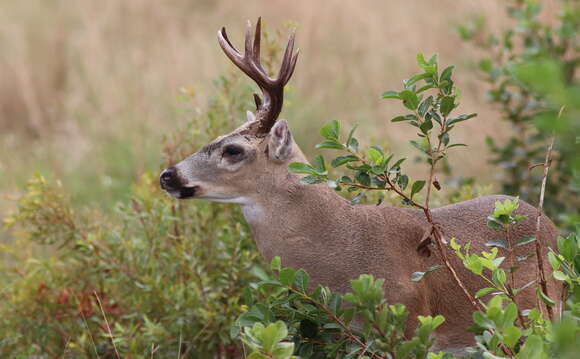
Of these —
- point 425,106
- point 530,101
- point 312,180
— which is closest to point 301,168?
point 312,180

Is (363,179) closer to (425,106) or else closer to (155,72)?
(425,106)

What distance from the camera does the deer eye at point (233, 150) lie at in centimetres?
388

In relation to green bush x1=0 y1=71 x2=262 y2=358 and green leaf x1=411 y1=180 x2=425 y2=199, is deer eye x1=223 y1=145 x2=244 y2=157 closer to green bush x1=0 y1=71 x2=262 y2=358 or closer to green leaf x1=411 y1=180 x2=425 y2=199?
green bush x1=0 y1=71 x2=262 y2=358

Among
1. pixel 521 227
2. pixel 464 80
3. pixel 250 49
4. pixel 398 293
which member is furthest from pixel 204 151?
pixel 464 80

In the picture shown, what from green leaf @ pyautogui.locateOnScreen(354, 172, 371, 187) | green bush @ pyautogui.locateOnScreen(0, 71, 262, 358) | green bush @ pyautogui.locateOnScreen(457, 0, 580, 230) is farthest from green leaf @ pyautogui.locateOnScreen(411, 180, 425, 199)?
green bush @ pyautogui.locateOnScreen(457, 0, 580, 230)

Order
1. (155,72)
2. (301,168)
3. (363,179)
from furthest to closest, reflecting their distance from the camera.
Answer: (155,72), (363,179), (301,168)

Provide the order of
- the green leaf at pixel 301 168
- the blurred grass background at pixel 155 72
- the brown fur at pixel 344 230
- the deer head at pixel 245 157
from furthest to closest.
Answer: the blurred grass background at pixel 155 72 < the deer head at pixel 245 157 < the brown fur at pixel 344 230 < the green leaf at pixel 301 168

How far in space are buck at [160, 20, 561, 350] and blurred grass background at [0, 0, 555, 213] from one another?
3592 mm

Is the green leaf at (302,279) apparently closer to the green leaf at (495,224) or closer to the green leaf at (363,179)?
the green leaf at (363,179)

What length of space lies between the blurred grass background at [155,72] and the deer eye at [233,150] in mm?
3611

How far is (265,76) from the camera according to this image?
12.8ft

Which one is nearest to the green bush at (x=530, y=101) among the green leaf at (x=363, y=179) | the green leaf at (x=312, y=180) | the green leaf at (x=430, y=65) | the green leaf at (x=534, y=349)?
the green leaf at (x=430, y=65)

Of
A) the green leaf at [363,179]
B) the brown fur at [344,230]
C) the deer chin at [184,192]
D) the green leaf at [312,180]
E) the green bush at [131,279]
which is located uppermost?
the green leaf at [312,180]

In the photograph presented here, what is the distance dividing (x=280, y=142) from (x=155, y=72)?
645cm
